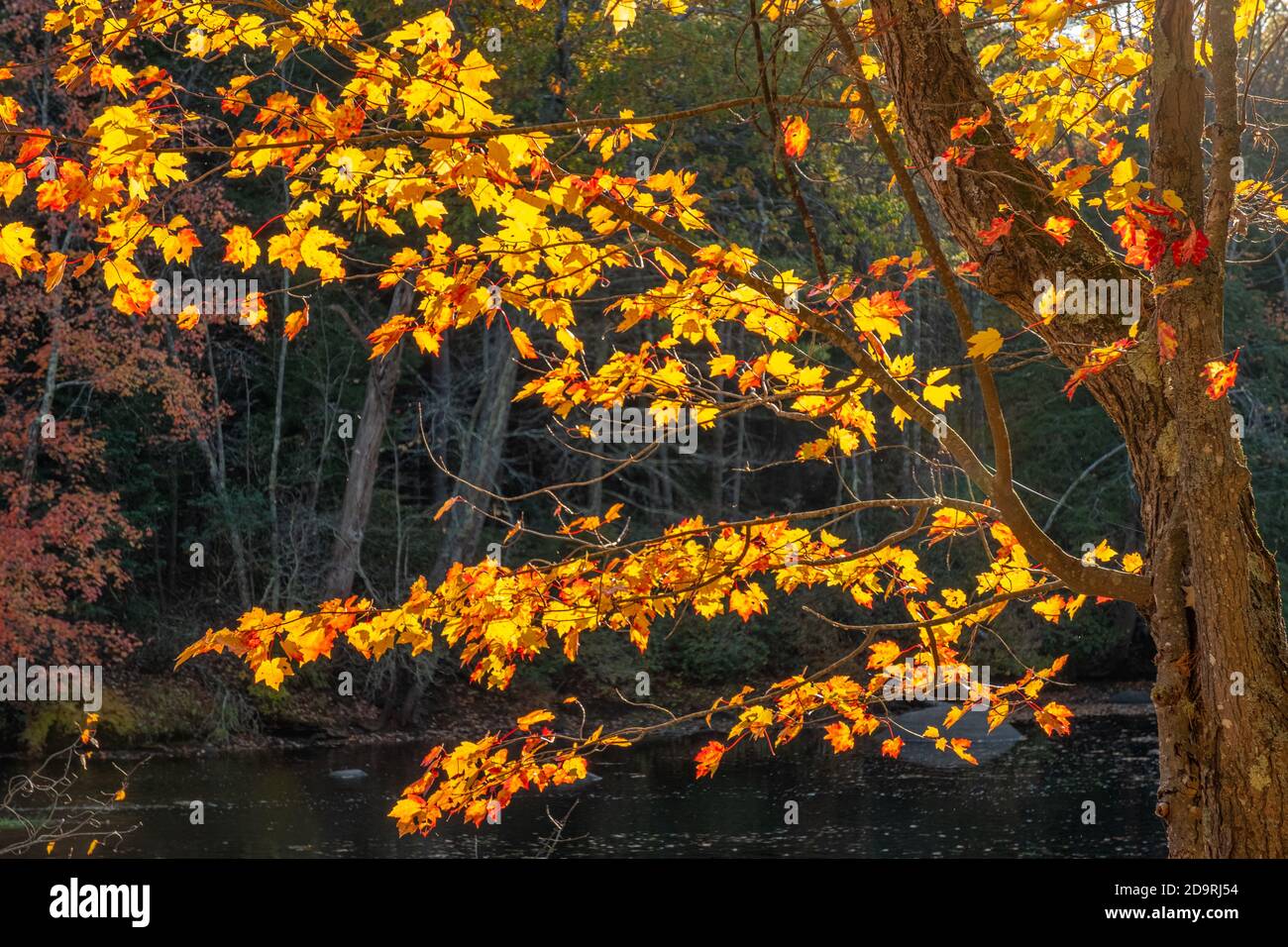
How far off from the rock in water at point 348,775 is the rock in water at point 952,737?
5.89 meters

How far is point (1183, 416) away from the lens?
3.34 m

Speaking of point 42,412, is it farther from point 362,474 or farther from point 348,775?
point 348,775

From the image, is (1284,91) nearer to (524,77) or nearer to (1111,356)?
(524,77)

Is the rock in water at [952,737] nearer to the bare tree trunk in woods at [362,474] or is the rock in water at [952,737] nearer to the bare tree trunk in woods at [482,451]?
the bare tree trunk in woods at [482,451]

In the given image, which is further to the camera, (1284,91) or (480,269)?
(1284,91)

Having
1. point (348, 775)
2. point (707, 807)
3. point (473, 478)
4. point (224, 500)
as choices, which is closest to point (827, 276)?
point (707, 807)

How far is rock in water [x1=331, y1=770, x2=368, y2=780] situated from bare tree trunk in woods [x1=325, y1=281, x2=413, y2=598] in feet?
10.5

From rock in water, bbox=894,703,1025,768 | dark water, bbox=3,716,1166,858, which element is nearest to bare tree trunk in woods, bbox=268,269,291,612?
dark water, bbox=3,716,1166,858

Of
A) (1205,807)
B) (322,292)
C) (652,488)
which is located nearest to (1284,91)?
(652,488)

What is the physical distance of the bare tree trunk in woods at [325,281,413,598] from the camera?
17656mm

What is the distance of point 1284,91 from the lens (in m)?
20.8

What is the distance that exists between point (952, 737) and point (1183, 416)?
13.4 m

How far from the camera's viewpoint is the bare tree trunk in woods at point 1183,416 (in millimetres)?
3312
